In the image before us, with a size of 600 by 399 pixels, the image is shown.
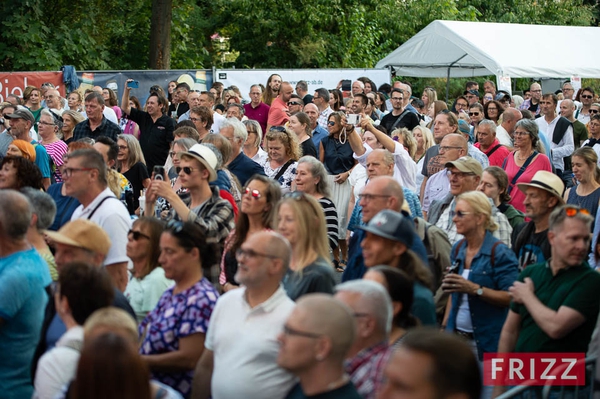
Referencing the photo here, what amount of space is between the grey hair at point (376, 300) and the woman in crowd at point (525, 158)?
5372mm

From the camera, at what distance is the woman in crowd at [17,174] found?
7125 mm

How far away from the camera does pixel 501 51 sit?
67.1 feet

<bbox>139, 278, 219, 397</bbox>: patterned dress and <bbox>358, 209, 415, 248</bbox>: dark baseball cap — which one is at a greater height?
<bbox>358, 209, 415, 248</bbox>: dark baseball cap

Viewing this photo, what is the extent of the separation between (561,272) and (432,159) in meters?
5.06

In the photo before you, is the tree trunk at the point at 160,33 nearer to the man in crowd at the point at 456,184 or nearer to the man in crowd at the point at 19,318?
the man in crowd at the point at 456,184

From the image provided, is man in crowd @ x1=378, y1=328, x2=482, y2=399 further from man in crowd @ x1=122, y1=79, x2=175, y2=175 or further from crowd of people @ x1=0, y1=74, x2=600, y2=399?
man in crowd @ x1=122, y1=79, x2=175, y2=175

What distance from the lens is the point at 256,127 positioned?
10.6 m

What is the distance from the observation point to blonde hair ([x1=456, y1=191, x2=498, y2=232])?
5.77 metres

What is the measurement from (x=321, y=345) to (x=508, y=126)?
931cm

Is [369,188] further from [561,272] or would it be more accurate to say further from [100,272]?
[100,272]

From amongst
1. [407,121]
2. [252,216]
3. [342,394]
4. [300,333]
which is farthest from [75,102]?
[342,394]

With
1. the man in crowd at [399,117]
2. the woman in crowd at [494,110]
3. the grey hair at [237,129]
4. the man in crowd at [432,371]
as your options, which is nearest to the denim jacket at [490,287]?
the man in crowd at [432,371]

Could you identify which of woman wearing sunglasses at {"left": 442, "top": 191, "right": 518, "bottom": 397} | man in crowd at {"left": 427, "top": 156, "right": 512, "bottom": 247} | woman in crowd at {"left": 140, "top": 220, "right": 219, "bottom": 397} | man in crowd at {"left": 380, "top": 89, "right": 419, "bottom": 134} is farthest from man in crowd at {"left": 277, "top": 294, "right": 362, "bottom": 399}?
man in crowd at {"left": 380, "top": 89, "right": 419, "bottom": 134}

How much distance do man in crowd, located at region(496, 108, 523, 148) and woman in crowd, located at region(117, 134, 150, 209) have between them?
5.18 metres
